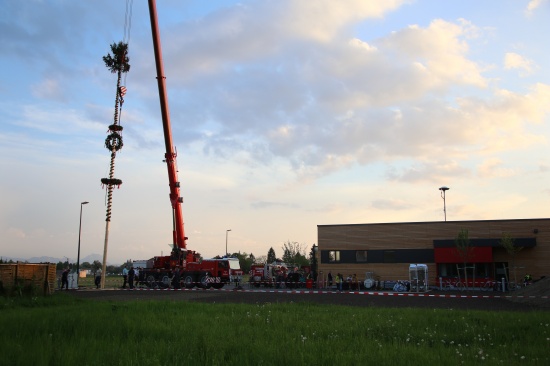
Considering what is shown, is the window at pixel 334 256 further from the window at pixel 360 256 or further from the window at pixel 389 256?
the window at pixel 389 256

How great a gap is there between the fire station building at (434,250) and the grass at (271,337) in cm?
2793

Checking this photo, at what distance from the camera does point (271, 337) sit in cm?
1010

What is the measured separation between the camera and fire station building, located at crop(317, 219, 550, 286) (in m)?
39.6

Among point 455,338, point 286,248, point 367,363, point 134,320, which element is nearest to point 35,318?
point 134,320

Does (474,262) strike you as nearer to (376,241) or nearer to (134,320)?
(376,241)

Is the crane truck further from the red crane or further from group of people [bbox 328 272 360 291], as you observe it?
group of people [bbox 328 272 360 291]

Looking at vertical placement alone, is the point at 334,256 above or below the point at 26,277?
above

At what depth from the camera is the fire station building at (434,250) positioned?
3956 centimetres

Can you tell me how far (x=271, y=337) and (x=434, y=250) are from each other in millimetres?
34327

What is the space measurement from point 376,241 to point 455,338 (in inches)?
1322

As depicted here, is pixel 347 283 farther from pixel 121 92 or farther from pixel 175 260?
pixel 121 92

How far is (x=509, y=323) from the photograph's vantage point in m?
12.3

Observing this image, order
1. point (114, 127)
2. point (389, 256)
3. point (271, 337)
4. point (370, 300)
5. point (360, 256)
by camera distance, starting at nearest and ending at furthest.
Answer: point (271, 337)
point (370, 300)
point (114, 127)
point (389, 256)
point (360, 256)

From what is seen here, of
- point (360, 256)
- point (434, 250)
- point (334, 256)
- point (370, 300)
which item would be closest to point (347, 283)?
point (360, 256)
